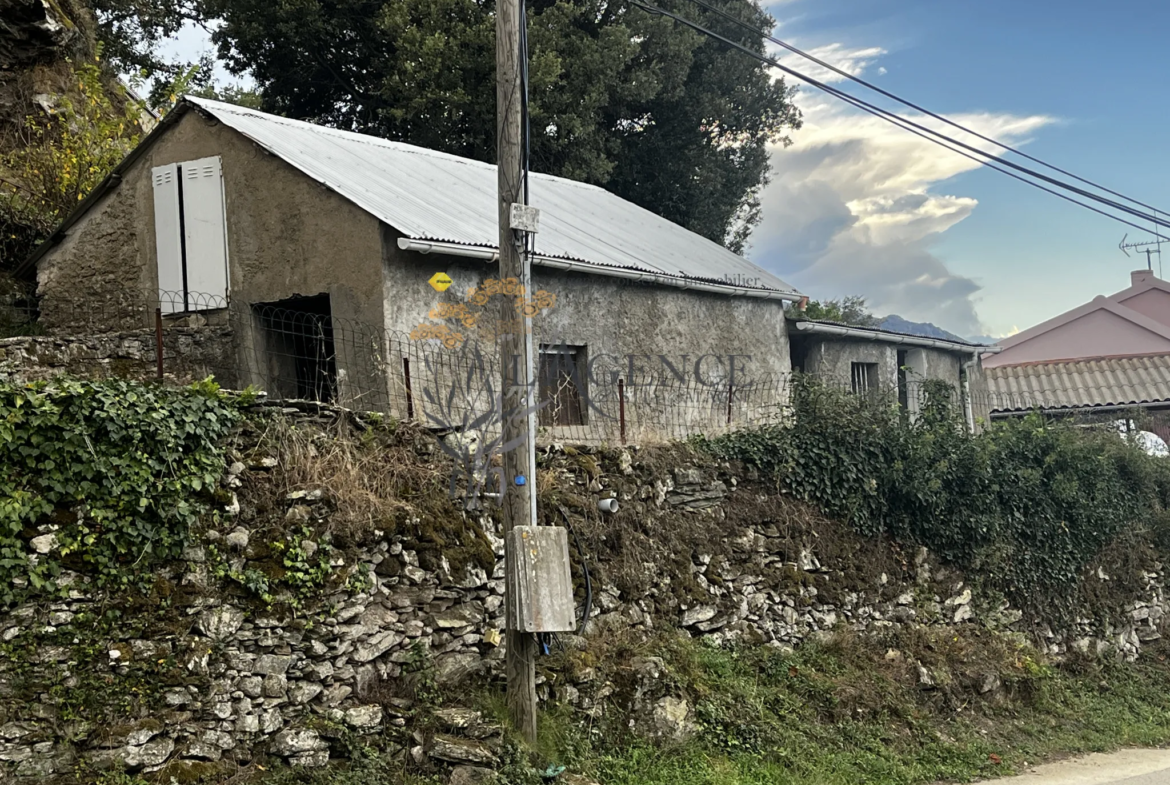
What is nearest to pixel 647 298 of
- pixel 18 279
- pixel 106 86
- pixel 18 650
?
pixel 18 279

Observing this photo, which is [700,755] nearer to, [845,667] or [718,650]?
[718,650]

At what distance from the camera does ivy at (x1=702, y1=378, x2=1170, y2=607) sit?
509 inches

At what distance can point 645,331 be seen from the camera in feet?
50.0

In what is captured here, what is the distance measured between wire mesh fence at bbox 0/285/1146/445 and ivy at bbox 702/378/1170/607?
1.76 feet

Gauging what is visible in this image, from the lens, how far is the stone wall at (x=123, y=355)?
1084 centimetres

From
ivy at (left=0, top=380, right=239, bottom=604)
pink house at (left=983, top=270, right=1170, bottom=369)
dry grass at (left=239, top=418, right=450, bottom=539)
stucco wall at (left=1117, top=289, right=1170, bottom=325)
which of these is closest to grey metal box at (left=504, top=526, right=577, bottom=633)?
dry grass at (left=239, top=418, right=450, bottom=539)

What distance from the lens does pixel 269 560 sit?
8031 mm

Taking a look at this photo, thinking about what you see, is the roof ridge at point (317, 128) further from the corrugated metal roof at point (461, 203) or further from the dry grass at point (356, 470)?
the dry grass at point (356, 470)

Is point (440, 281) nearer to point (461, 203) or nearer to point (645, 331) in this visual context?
point (461, 203)

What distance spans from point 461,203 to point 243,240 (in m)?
3.02

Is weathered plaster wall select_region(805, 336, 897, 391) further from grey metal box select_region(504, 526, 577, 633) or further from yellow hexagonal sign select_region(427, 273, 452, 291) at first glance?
grey metal box select_region(504, 526, 577, 633)

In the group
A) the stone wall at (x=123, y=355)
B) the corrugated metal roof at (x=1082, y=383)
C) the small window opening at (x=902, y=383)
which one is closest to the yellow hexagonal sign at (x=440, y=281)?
the stone wall at (x=123, y=355)

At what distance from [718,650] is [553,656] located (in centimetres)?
229

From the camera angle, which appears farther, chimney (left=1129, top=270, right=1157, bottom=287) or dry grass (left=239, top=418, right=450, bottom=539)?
chimney (left=1129, top=270, right=1157, bottom=287)
